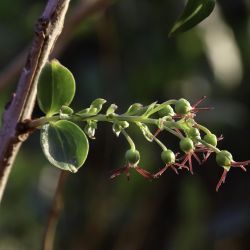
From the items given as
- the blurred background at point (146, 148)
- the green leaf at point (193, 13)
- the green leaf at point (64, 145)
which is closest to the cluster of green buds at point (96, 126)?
the green leaf at point (64, 145)

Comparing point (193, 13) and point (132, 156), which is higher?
point (193, 13)

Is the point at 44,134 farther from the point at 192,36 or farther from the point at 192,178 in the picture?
the point at 192,178

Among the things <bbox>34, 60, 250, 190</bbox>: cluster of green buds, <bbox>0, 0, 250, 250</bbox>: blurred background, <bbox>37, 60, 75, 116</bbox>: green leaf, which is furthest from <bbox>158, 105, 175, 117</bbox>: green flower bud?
<bbox>0, 0, 250, 250</bbox>: blurred background

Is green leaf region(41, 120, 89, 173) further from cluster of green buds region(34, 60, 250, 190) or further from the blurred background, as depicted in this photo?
the blurred background

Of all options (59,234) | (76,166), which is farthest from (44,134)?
(59,234)

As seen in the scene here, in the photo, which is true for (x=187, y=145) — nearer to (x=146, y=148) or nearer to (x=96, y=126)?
(x=96, y=126)

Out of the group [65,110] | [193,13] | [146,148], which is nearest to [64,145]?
[65,110]
